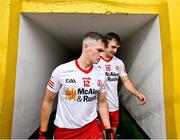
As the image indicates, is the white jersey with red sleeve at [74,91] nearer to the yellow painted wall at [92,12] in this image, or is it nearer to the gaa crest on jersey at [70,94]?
the gaa crest on jersey at [70,94]

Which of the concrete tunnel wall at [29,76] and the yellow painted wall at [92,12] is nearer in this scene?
the yellow painted wall at [92,12]

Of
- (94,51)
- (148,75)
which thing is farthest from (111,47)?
(94,51)

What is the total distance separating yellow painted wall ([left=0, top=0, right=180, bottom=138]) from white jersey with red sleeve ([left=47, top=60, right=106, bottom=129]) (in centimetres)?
54

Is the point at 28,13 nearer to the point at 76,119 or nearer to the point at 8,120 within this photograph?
the point at 8,120

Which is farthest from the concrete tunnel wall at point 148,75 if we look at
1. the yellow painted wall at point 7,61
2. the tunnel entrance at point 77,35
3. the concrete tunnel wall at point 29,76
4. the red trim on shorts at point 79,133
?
the yellow painted wall at point 7,61

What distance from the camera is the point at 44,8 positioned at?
249 centimetres

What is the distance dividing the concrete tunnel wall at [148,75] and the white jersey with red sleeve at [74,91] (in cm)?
93

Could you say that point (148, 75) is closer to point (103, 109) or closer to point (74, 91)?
point (103, 109)

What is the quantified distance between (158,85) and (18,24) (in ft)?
5.47

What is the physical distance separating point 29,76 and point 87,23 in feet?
3.22

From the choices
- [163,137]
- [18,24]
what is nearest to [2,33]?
[18,24]

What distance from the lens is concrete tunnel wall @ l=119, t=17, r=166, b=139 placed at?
98.6 inches

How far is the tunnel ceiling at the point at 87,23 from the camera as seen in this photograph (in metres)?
2.61

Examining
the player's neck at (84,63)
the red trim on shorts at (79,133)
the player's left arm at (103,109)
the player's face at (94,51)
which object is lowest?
the red trim on shorts at (79,133)
